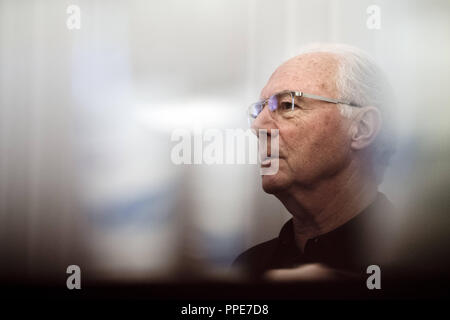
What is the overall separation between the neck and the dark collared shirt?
0.04m

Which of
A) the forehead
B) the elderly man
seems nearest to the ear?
the elderly man

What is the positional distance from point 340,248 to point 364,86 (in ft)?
2.44

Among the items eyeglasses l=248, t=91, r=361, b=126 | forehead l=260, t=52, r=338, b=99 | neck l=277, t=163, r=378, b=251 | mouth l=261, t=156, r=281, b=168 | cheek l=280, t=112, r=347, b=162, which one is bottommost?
neck l=277, t=163, r=378, b=251

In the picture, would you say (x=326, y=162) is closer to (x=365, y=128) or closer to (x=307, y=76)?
(x=365, y=128)

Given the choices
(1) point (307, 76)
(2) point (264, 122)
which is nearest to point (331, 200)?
(2) point (264, 122)

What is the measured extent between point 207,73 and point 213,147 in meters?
0.36

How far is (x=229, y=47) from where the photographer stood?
74.5 inches

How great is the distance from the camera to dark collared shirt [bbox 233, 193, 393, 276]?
180 centimetres

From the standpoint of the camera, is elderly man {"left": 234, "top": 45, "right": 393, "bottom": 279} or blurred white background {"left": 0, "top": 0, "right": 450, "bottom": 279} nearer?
elderly man {"left": 234, "top": 45, "right": 393, "bottom": 279}

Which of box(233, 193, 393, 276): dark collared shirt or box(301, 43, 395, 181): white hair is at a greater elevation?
box(301, 43, 395, 181): white hair

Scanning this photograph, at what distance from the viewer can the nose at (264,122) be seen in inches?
70.2

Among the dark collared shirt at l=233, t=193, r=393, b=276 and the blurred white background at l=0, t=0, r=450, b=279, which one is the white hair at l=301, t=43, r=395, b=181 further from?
the dark collared shirt at l=233, t=193, r=393, b=276

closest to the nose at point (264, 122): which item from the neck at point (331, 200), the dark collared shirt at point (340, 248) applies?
the neck at point (331, 200)
